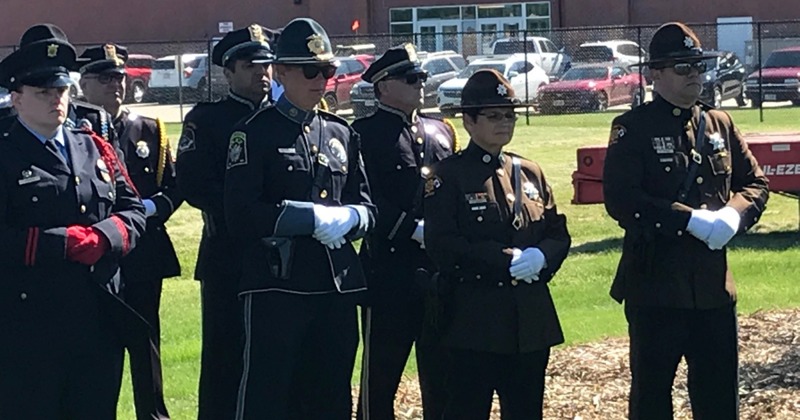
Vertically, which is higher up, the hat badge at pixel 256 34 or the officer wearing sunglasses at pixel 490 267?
the hat badge at pixel 256 34

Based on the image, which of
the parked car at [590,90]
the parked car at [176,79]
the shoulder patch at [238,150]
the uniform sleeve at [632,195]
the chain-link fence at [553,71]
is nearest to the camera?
the shoulder patch at [238,150]

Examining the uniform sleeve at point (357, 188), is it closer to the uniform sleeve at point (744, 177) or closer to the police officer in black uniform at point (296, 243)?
the police officer in black uniform at point (296, 243)

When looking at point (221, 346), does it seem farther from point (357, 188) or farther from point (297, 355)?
point (357, 188)

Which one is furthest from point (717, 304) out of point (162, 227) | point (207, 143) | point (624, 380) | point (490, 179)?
point (162, 227)

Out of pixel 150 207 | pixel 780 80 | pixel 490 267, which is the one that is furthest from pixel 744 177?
pixel 780 80

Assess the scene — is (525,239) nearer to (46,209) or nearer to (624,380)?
(46,209)

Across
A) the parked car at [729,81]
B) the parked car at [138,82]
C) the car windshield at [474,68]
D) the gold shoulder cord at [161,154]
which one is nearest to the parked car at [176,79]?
the parked car at [138,82]

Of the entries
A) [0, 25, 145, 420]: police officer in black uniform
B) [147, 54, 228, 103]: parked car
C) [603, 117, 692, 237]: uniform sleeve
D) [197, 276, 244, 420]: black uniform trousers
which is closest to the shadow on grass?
[197, 276, 244, 420]: black uniform trousers

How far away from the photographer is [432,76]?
34.4 meters

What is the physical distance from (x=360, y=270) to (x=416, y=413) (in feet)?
6.68

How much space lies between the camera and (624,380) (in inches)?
297

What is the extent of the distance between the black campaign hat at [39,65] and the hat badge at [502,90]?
1.75 metres

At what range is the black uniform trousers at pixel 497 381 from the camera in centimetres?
530

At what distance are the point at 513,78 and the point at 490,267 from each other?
2833cm
